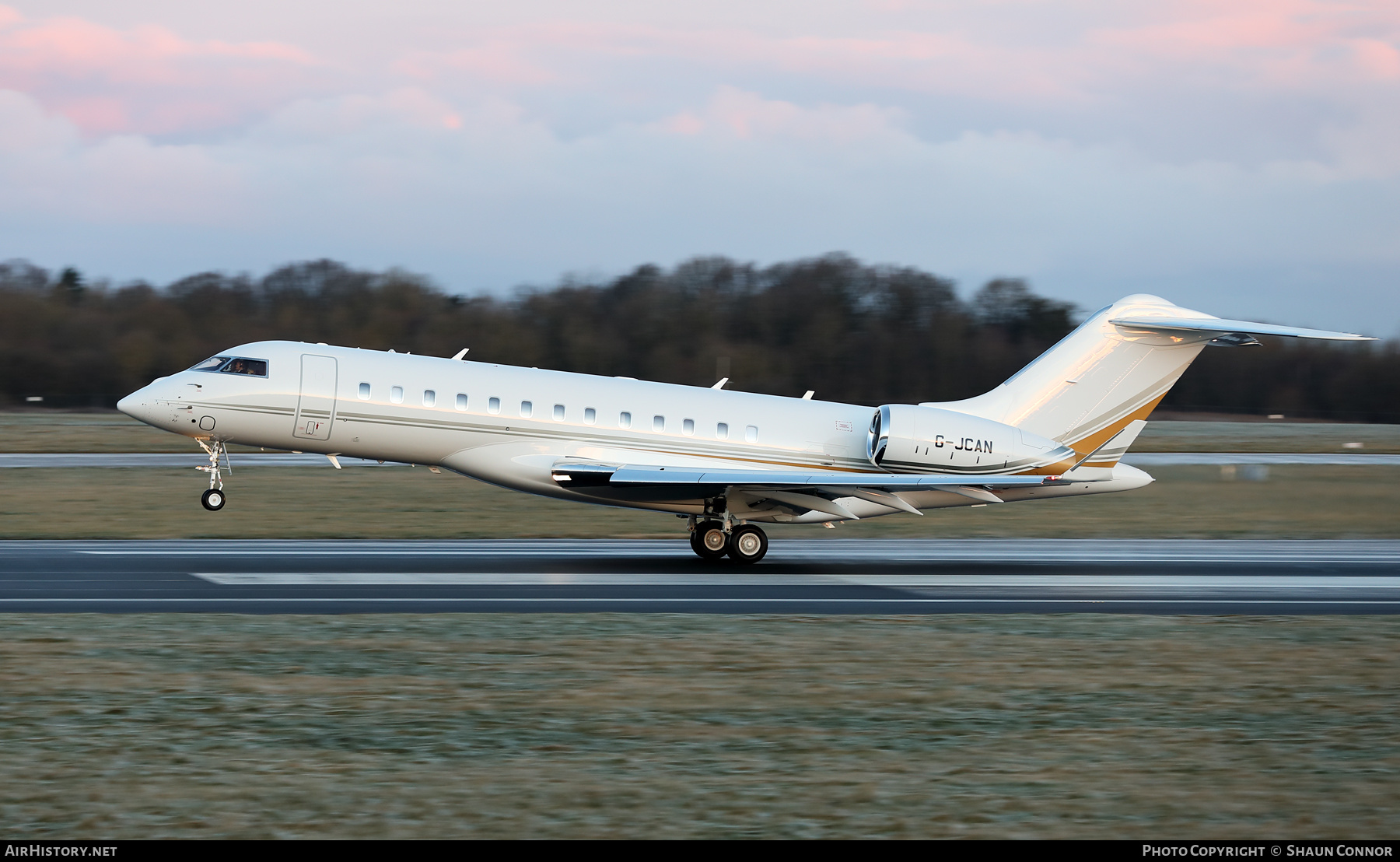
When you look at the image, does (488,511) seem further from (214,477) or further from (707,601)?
(707,601)

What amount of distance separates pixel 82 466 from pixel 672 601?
89.8 ft

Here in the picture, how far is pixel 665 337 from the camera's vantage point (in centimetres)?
6838

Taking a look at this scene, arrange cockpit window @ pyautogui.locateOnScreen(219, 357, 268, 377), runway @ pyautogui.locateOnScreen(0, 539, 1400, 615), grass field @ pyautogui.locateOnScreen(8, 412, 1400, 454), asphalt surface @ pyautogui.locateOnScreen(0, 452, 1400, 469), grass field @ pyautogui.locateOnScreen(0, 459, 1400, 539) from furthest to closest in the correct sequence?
grass field @ pyautogui.locateOnScreen(8, 412, 1400, 454)
asphalt surface @ pyautogui.locateOnScreen(0, 452, 1400, 469)
grass field @ pyautogui.locateOnScreen(0, 459, 1400, 539)
cockpit window @ pyautogui.locateOnScreen(219, 357, 268, 377)
runway @ pyautogui.locateOnScreen(0, 539, 1400, 615)

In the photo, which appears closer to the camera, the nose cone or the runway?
the runway

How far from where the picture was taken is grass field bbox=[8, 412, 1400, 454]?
45719mm

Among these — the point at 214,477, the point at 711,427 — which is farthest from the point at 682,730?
the point at 214,477

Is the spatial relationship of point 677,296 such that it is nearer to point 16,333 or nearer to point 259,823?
point 16,333

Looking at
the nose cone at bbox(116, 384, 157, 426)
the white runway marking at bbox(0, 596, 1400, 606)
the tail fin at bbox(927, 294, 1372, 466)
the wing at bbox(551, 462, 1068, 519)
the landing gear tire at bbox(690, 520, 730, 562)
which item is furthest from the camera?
the tail fin at bbox(927, 294, 1372, 466)

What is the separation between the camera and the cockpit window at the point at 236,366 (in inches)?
779

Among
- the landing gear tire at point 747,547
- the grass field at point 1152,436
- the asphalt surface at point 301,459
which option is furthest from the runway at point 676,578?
the grass field at point 1152,436

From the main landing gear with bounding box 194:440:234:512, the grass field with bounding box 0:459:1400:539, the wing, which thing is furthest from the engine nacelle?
the main landing gear with bounding box 194:440:234:512

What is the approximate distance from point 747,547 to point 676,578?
2355 mm

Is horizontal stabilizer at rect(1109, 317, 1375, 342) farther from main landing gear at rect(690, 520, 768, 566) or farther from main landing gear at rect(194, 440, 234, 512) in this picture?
main landing gear at rect(194, 440, 234, 512)

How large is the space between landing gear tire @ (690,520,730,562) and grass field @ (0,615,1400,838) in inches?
269
